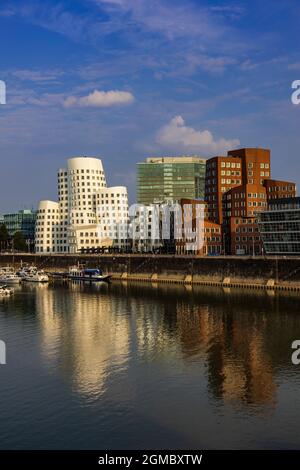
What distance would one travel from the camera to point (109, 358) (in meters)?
57.3

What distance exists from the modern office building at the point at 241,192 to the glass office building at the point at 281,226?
21.4 metres

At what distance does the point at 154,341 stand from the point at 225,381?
18.1 metres

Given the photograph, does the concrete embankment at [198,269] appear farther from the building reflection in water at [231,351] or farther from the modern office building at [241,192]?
the building reflection in water at [231,351]

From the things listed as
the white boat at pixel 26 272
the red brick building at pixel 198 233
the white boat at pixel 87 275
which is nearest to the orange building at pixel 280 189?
the red brick building at pixel 198 233

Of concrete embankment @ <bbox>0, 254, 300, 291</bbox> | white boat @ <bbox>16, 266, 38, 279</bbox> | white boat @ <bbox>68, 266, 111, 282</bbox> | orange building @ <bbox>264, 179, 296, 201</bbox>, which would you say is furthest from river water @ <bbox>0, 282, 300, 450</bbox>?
orange building @ <bbox>264, 179, 296, 201</bbox>

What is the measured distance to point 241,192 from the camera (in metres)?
163

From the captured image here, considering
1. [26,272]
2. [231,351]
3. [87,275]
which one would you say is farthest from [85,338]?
[26,272]

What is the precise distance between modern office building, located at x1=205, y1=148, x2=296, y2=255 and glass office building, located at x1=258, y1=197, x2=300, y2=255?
21.4 m

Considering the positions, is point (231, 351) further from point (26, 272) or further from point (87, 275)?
point (26, 272)

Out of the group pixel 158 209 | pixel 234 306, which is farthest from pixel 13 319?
pixel 158 209

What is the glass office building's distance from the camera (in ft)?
404

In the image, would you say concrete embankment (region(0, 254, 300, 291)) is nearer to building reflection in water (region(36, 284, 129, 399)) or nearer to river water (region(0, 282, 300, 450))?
river water (region(0, 282, 300, 450))

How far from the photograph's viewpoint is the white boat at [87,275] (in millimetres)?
150875
